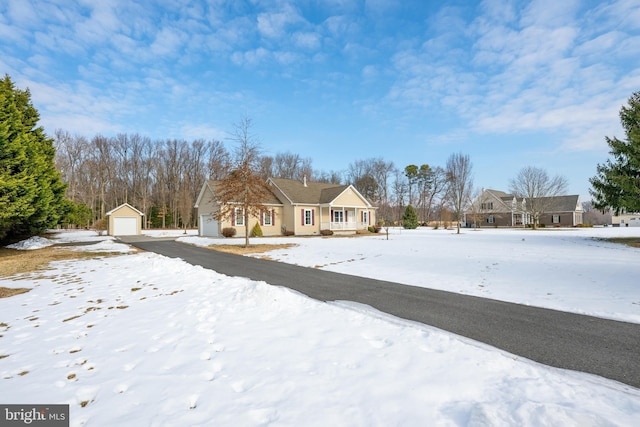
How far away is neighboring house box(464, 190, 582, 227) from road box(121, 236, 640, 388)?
43.9 meters

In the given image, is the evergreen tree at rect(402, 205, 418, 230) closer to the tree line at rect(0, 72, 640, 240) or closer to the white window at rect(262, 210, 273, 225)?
the tree line at rect(0, 72, 640, 240)

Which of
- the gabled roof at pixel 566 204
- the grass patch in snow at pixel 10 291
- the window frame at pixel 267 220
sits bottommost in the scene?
the grass patch in snow at pixel 10 291

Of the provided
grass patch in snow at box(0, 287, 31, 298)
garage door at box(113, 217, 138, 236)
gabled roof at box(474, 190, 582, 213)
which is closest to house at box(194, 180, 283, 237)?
garage door at box(113, 217, 138, 236)

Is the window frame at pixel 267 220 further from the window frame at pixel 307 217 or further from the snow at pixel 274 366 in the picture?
the snow at pixel 274 366

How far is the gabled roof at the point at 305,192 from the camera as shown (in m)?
28.7

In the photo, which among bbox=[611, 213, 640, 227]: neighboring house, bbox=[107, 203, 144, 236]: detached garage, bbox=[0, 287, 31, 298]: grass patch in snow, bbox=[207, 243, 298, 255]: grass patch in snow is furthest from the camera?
bbox=[611, 213, 640, 227]: neighboring house

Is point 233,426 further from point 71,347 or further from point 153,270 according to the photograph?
point 153,270

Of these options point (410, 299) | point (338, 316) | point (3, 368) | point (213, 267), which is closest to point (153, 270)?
point (213, 267)

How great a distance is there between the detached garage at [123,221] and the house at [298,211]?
8154 mm

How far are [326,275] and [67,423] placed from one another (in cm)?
669

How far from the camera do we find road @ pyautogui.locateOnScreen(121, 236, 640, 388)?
3445 millimetres

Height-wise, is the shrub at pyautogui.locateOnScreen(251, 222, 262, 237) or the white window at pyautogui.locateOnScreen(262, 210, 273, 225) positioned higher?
the white window at pyautogui.locateOnScreen(262, 210, 273, 225)

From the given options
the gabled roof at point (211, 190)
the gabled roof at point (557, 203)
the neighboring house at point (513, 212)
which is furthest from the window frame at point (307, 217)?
the gabled roof at point (557, 203)

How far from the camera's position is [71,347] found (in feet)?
13.3
